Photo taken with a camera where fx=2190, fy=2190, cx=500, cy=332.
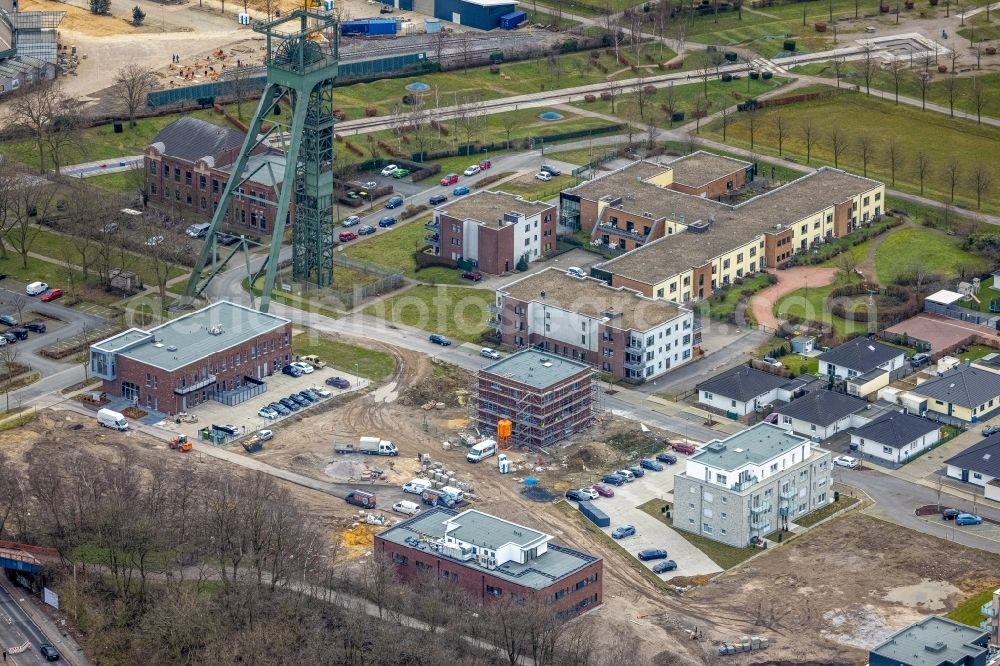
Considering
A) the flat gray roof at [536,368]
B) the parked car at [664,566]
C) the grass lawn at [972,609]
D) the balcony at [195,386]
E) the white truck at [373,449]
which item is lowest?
the grass lawn at [972,609]

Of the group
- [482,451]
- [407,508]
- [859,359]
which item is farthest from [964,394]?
[407,508]

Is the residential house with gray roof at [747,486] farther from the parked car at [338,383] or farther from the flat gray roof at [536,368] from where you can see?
the parked car at [338,383]

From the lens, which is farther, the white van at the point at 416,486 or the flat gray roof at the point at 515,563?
the white van at the point at 416,486

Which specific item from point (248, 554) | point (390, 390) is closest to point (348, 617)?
point (248, 554)

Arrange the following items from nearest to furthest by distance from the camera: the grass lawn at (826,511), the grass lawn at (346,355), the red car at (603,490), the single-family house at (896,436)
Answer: the grass lawn at (826,511) → the red car at (603,490) → the single-family house at (896,436) → the grass lawn at (346,355)

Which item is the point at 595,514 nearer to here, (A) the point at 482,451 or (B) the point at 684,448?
(A) the point at 482,451

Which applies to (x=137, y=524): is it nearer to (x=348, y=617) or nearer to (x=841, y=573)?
(x=348, y=617)

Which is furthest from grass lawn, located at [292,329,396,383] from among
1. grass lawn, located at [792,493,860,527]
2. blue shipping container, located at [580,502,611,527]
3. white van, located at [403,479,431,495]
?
grass lawn, located at [792,493,860,527]

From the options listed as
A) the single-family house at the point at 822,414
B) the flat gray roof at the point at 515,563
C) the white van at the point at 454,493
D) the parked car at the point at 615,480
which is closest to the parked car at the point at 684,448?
the parked car at the point at 615,480
